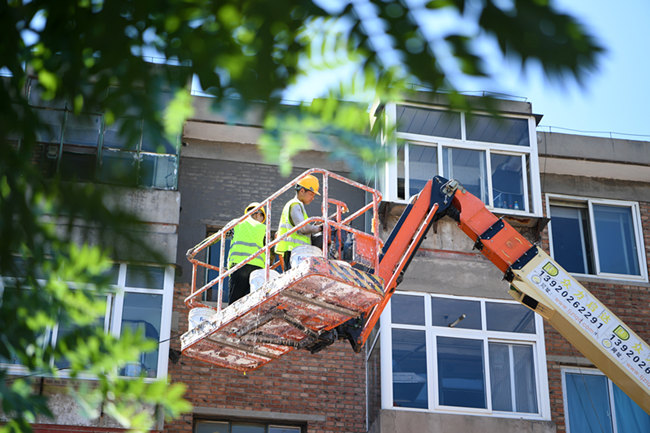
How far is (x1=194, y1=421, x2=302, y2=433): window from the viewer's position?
49.2ft

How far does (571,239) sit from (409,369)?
4.74m

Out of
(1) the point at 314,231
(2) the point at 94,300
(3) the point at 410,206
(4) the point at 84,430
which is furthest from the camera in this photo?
(4) the point at 84,430

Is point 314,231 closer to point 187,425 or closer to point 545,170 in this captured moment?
point 187,425

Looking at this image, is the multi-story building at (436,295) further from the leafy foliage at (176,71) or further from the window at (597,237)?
the leafy foliage at (176,71)

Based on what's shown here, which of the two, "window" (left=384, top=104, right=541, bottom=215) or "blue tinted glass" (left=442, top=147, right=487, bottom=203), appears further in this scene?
"blue tinted glass" (left=442, top=147, right=487, bottom=203)

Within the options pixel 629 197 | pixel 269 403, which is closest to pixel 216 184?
pixel 269 403

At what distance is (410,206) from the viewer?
12.4 meters

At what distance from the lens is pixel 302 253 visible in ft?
34.2

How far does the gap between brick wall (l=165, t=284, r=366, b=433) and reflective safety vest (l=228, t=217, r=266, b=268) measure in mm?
3447

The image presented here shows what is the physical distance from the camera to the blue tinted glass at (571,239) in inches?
682

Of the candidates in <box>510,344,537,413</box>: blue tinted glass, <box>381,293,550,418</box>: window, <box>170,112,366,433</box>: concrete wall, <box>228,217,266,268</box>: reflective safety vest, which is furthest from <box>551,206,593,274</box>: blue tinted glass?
<box>228,217,266,268</box>: reflective safety vest

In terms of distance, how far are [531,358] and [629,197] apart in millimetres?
4498

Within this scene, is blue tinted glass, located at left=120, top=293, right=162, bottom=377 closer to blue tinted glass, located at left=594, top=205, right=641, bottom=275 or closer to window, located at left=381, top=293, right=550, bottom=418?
window, located at left=381, top=293, right=550, bottom=418

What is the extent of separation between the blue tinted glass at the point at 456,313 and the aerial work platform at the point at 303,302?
3.78 meters
